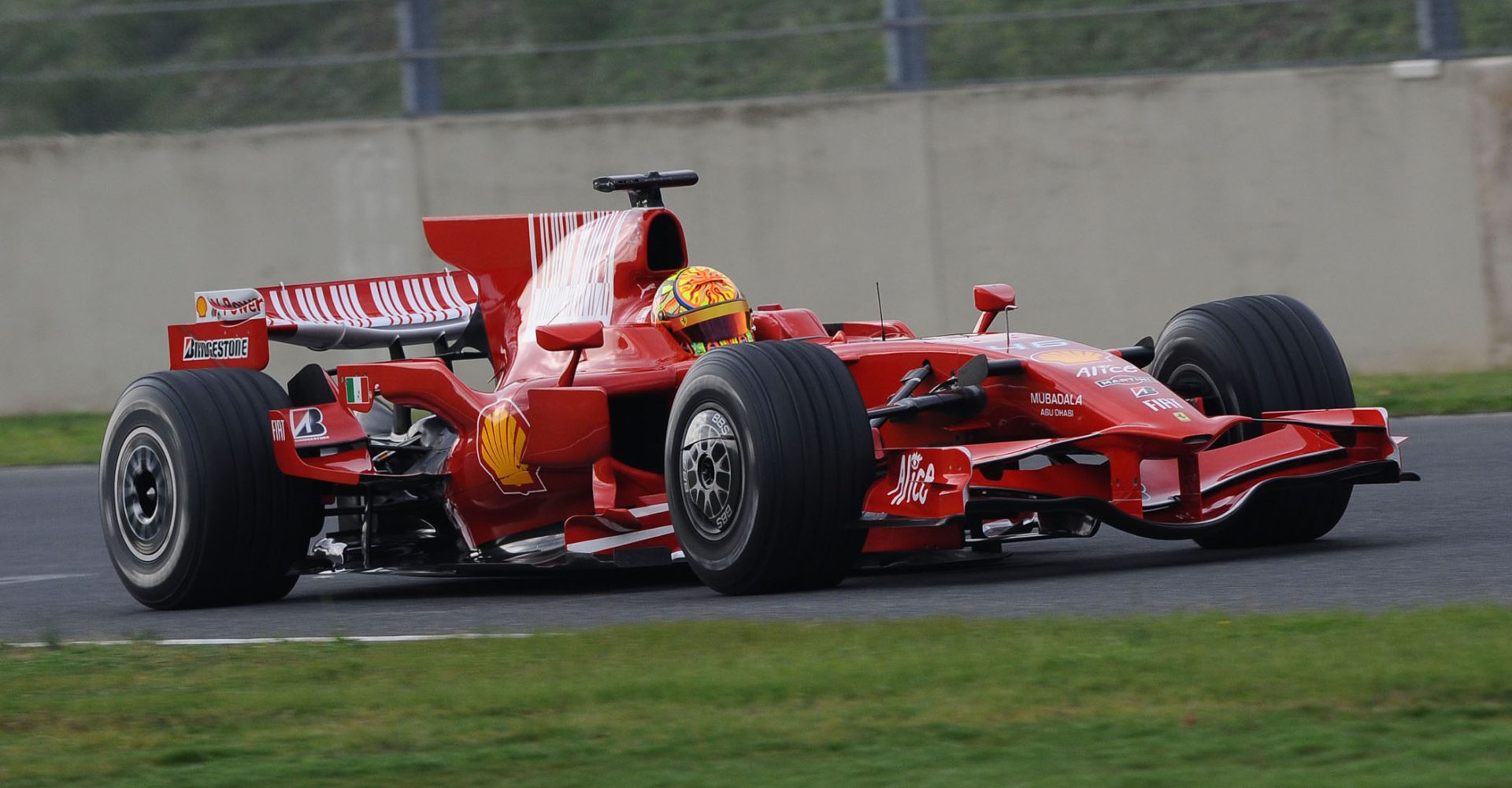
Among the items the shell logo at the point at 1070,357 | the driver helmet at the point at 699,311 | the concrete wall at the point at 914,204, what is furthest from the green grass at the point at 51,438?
the shell logo at the point at 1070,357

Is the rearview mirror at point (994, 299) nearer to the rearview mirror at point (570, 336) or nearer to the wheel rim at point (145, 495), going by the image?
the rearview mirror at point (570, 336)

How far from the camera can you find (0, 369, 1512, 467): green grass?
→ 13.0 m

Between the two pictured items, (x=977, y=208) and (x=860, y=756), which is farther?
(x=977, y=208)

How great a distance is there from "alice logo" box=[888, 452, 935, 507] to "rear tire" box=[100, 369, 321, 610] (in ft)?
9.28

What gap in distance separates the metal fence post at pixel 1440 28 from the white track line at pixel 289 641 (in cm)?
898

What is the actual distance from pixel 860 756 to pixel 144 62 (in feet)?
44.3

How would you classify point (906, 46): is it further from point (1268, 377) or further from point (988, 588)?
point (988, 588)

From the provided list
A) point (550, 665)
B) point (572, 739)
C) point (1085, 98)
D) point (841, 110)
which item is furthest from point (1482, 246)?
point (572, 739)

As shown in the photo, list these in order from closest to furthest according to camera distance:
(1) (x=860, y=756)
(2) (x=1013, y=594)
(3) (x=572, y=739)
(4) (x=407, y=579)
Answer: (1) (x=860, y=756)
(3) (x=572, y=739)
(2) (x=1013, y=594)
(4) (x=407, y=579)

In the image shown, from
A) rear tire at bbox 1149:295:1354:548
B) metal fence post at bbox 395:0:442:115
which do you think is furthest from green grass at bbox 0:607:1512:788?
metal fence post at bbox 395:0:442:115

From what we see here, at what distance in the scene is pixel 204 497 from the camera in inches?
347

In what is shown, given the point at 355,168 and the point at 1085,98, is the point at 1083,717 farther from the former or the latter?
the point at 355,168

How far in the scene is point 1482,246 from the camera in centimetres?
1365

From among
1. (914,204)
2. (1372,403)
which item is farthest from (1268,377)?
(914,204)
